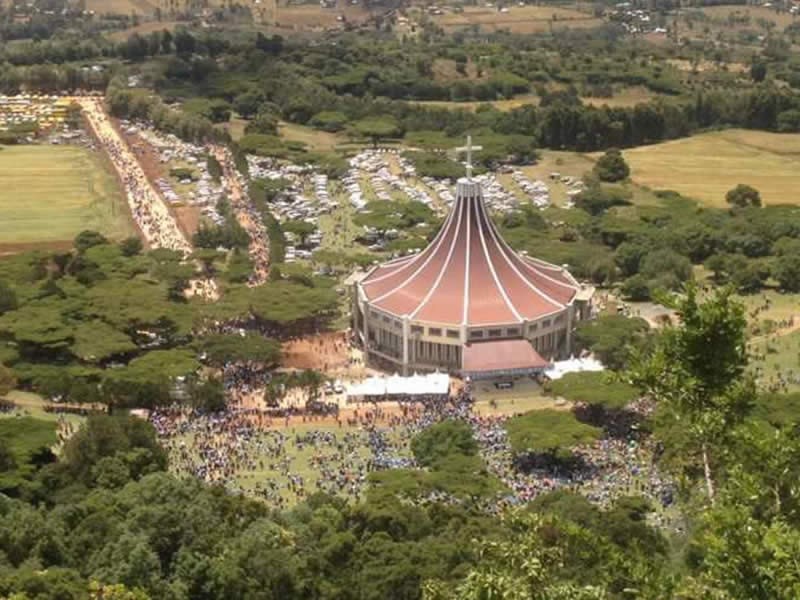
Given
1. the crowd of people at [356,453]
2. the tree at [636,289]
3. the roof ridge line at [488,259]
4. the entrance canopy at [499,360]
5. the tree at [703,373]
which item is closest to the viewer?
the tree at [703,373]

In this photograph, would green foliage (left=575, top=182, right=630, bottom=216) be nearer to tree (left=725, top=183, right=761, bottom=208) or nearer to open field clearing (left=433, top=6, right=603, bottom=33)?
tree (left=725, top=183, right=761, bottom=208)

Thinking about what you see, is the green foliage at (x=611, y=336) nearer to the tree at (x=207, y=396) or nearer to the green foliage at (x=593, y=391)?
the green foliage at (x=593, y=391)

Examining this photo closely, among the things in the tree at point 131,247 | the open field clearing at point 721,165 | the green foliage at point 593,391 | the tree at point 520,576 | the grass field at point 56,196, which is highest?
the tree at point 520,576

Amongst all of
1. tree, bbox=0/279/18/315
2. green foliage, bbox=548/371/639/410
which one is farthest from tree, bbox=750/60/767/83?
tree, bbox=0/279/18/315

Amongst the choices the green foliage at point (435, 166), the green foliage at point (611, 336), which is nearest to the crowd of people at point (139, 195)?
the green foliage at point (435, 166)

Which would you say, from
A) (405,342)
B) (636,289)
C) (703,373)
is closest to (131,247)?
(405,342)

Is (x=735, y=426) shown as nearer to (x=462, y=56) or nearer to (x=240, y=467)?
(x=240, y=467)

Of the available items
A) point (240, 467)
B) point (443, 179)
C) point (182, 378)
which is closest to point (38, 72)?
point (443, 179)
